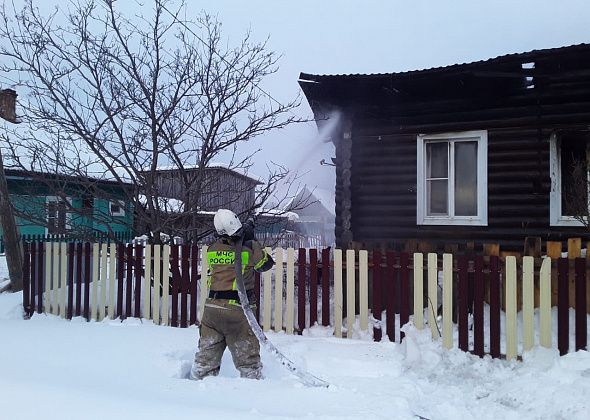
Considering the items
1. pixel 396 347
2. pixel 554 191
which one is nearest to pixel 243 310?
pixel 396 347

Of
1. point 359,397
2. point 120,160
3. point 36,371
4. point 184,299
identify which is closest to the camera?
point 359,397

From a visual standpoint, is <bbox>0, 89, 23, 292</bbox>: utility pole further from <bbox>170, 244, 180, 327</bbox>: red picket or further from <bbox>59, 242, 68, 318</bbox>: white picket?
<bbox>170, 244, 180, 327</bbox>: red picket

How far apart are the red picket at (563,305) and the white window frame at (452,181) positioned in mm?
3174

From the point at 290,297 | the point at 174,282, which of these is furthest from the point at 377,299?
the point at 174,282

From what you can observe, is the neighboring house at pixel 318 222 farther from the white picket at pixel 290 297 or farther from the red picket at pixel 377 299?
the red picket at pixel 377 299

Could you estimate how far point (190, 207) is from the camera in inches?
281

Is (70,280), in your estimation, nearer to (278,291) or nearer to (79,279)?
(79,279)

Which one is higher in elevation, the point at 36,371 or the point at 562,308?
the point at 562,308

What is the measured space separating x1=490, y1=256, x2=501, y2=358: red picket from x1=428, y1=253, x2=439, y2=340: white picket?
553mm

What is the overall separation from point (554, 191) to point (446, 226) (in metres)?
1.72

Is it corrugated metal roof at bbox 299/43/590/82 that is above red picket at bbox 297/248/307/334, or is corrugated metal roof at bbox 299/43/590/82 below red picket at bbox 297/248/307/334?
above

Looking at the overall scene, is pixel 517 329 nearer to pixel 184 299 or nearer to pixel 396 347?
pixel 396 347

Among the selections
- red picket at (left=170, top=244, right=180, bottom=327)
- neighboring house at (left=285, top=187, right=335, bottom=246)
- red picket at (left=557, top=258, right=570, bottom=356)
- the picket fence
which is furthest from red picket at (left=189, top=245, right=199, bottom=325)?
neighboring house at (left=285, top=187, right=335, bottom=246)

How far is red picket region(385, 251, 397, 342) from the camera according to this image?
5.23 meters
